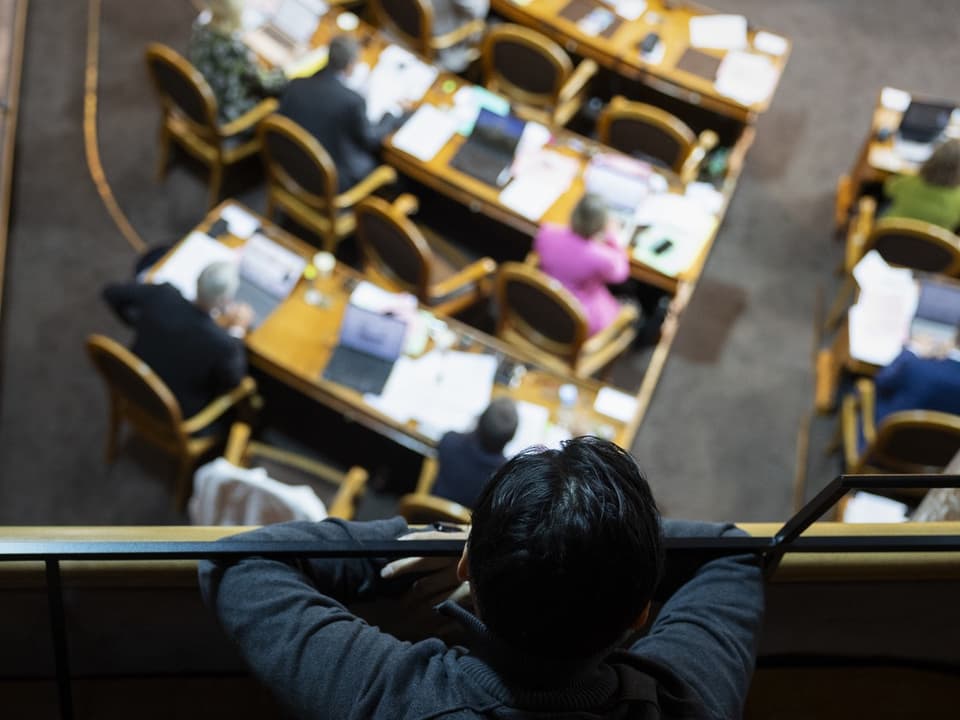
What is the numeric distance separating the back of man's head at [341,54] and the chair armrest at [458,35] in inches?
39.6

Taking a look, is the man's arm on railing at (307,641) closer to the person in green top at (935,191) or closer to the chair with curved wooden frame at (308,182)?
the chair with curved wooden frame at (308,182)

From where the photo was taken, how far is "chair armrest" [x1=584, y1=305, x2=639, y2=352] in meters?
4.72

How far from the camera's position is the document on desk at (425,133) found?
5.04 meters

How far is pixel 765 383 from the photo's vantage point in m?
5.14

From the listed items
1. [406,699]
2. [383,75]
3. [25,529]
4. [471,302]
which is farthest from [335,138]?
[406,699]

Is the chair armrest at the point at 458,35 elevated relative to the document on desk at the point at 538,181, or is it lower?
elevated

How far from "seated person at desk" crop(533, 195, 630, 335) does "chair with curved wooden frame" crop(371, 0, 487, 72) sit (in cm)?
168

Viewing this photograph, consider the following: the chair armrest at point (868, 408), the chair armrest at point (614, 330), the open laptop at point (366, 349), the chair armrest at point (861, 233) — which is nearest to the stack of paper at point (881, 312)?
the chair armrest at point (868, 408)

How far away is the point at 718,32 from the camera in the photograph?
577 cm

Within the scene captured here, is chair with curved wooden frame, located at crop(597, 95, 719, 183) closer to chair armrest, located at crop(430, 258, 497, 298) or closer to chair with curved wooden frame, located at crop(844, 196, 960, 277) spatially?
chair with curved wooden frame, located at crop(844, 196, 960, 277)

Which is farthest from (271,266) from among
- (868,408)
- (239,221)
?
(868,408)

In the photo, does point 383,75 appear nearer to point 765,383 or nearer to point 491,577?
point 765,383

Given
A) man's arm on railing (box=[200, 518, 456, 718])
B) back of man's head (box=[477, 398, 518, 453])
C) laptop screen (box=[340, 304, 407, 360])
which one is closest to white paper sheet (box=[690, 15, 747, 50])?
laptop screen (box=[340, 304, 407, 360])

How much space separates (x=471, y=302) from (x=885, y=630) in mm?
3164
